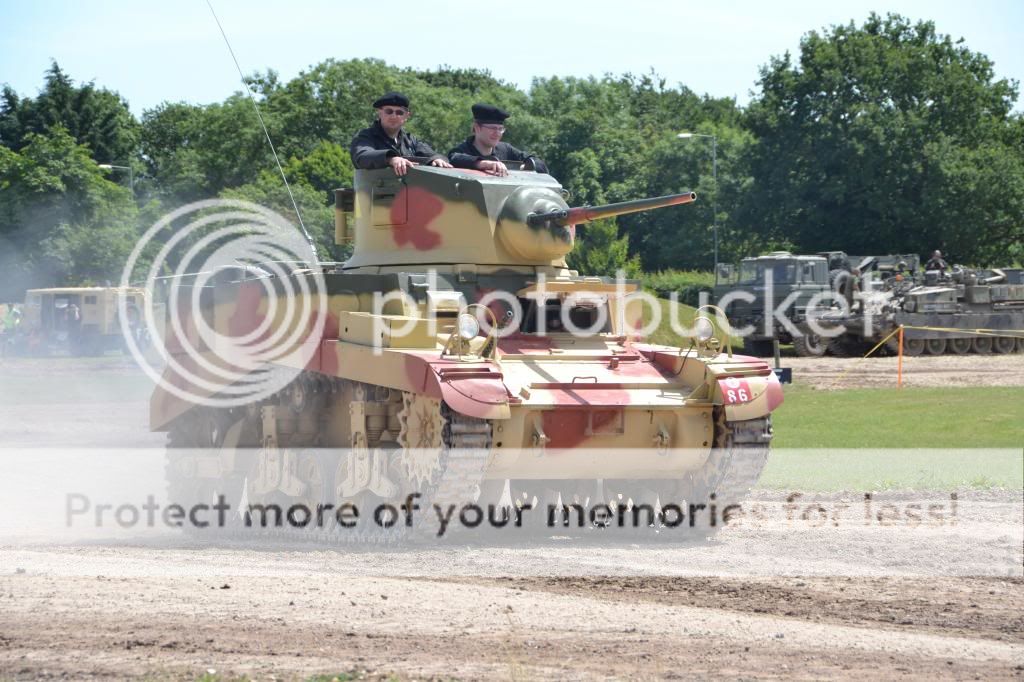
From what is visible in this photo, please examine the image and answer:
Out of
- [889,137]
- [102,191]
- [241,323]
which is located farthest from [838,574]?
[889,137]

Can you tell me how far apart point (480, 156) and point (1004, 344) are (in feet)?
115

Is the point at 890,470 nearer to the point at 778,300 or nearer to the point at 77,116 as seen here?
the point at 778,300

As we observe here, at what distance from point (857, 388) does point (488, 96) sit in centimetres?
6193

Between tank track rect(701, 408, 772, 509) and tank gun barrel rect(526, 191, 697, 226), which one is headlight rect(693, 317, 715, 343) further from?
tank gun barrel rect(526, 191, 697, 226)

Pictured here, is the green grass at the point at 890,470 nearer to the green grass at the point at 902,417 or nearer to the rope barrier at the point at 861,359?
the green grass at the point at 902,417

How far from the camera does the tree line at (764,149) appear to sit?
6450cm

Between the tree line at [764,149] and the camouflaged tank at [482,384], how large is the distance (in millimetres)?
41942

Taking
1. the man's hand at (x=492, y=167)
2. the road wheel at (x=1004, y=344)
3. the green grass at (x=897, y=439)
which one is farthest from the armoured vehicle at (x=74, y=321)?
the man's hand at (x=492, y=167)

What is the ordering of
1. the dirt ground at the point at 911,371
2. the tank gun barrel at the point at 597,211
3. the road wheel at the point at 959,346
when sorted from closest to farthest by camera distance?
the tank gun barrel at the point at 597,211
the dirt ground at the point at 911,371
the road wheel at the point at 959,346

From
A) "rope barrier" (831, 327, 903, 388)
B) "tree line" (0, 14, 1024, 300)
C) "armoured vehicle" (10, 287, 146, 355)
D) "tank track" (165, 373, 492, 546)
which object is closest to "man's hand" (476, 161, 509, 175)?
"tank track" (165, 373, 492, 546)

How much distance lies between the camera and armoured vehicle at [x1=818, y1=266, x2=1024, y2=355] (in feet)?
146

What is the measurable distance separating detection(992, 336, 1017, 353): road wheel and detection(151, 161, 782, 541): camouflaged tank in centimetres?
3384

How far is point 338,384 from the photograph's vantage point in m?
14.8

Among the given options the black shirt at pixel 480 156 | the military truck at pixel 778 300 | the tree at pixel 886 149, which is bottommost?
the military truck at pixel 778 300
